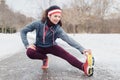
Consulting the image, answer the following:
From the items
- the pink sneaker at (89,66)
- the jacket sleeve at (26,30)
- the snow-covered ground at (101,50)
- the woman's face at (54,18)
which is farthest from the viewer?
the snow-covered ground at (101,50)

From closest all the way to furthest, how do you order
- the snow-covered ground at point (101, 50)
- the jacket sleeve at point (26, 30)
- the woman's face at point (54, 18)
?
the woman's face at point (54, 18) → the jacket sleeve at point (26, 30) → the snow-covered ground at point (101, 50)

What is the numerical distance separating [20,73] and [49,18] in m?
1.12

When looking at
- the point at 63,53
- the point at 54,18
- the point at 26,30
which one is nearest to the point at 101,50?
the point at 63,53

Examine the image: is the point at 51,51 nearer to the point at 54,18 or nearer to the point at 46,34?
the point at 46,34

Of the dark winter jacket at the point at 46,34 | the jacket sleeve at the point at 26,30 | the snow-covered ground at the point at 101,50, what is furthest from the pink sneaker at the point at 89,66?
the jacket sleeve at the point at 26,30

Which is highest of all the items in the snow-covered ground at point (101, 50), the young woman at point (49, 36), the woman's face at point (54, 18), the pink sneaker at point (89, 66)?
the woman's face at point (54, 18)

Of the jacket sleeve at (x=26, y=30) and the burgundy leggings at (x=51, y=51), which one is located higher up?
the jacket sleeve at (x=26, y=30)

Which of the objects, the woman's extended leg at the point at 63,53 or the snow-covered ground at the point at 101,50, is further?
the snow-covered ground at the point at 101,50

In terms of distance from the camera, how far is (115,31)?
47.5m

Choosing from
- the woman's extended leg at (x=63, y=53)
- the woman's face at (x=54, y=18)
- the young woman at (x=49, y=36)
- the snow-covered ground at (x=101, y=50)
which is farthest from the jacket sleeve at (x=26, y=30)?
the snow-covered ground at (x=101, y=50)

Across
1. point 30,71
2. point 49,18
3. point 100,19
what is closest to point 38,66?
point 30,71

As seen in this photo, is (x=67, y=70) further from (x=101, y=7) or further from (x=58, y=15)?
(x=101, y=7)

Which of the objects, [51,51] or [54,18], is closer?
[54,18]

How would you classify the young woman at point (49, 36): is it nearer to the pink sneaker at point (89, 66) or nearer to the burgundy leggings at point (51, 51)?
the burgundy leggings at point (51, 51)
